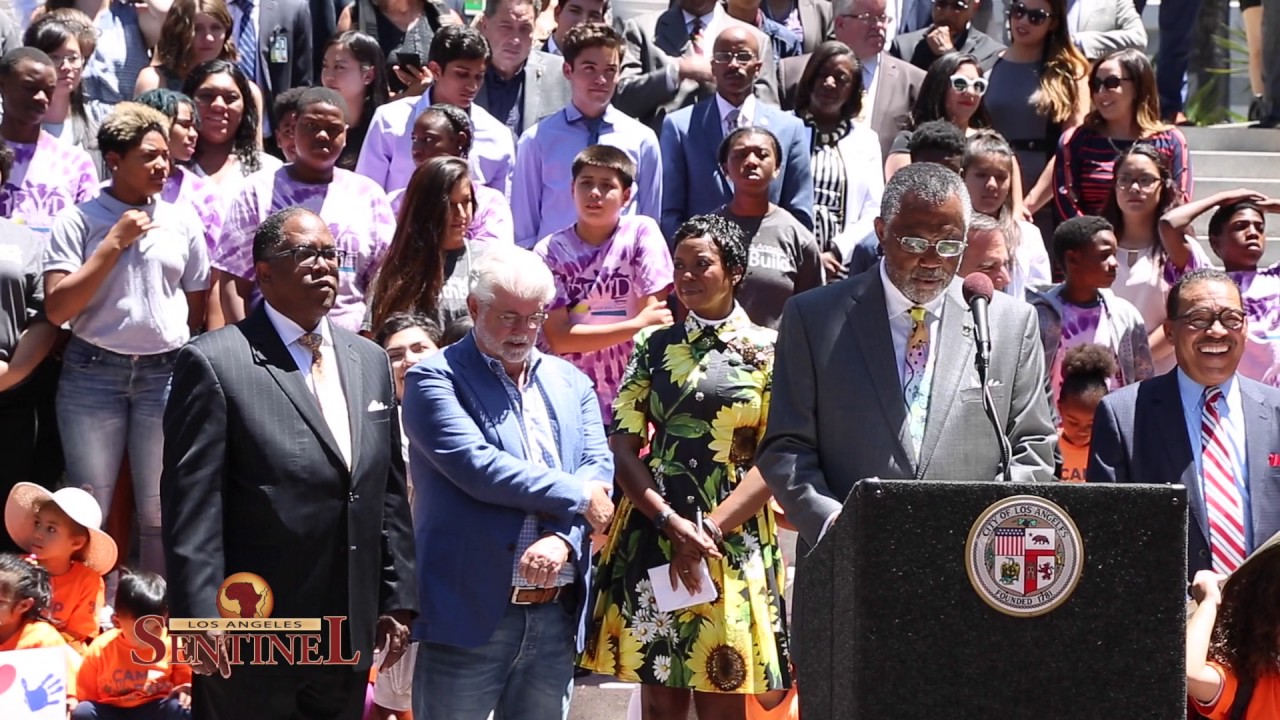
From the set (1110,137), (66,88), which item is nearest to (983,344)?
(1110,137)

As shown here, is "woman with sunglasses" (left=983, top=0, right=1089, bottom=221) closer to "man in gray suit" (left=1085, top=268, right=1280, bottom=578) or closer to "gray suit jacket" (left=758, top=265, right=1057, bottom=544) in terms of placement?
"man in gray suit" (left=1085, top=268, right=1280, bottom=578)

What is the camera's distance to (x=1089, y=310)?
7977 millimetres

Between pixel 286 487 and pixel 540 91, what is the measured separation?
199 inches

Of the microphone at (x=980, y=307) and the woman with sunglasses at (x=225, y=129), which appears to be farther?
the woman with sunglasses at (x=225, y=129)

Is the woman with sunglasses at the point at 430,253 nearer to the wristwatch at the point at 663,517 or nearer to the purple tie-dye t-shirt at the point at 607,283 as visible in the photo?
the purple tie-dye t-shirt at the point at 607,283

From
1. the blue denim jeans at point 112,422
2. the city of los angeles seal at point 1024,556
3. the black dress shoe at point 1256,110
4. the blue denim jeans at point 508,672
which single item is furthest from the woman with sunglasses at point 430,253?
the black dress shoe at point 1256,110

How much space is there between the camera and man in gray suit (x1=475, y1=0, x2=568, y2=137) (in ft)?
31.7

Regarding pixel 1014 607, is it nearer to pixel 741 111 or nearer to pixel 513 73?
pixel 741 111

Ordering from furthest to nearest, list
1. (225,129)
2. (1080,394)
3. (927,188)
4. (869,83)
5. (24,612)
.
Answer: (869,83)
(225,129)
(1080,394)
(24,612)
(927,188)

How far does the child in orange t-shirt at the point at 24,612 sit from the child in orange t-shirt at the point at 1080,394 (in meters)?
4.01

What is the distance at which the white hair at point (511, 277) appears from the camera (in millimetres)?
5719

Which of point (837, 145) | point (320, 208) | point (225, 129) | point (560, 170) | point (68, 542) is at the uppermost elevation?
point (225, 129)

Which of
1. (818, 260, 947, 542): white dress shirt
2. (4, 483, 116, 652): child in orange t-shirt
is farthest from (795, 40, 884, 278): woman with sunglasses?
(818, 260, 947, 542): white dress shirt

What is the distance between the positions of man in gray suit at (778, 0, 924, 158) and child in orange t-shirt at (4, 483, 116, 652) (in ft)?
15.5
